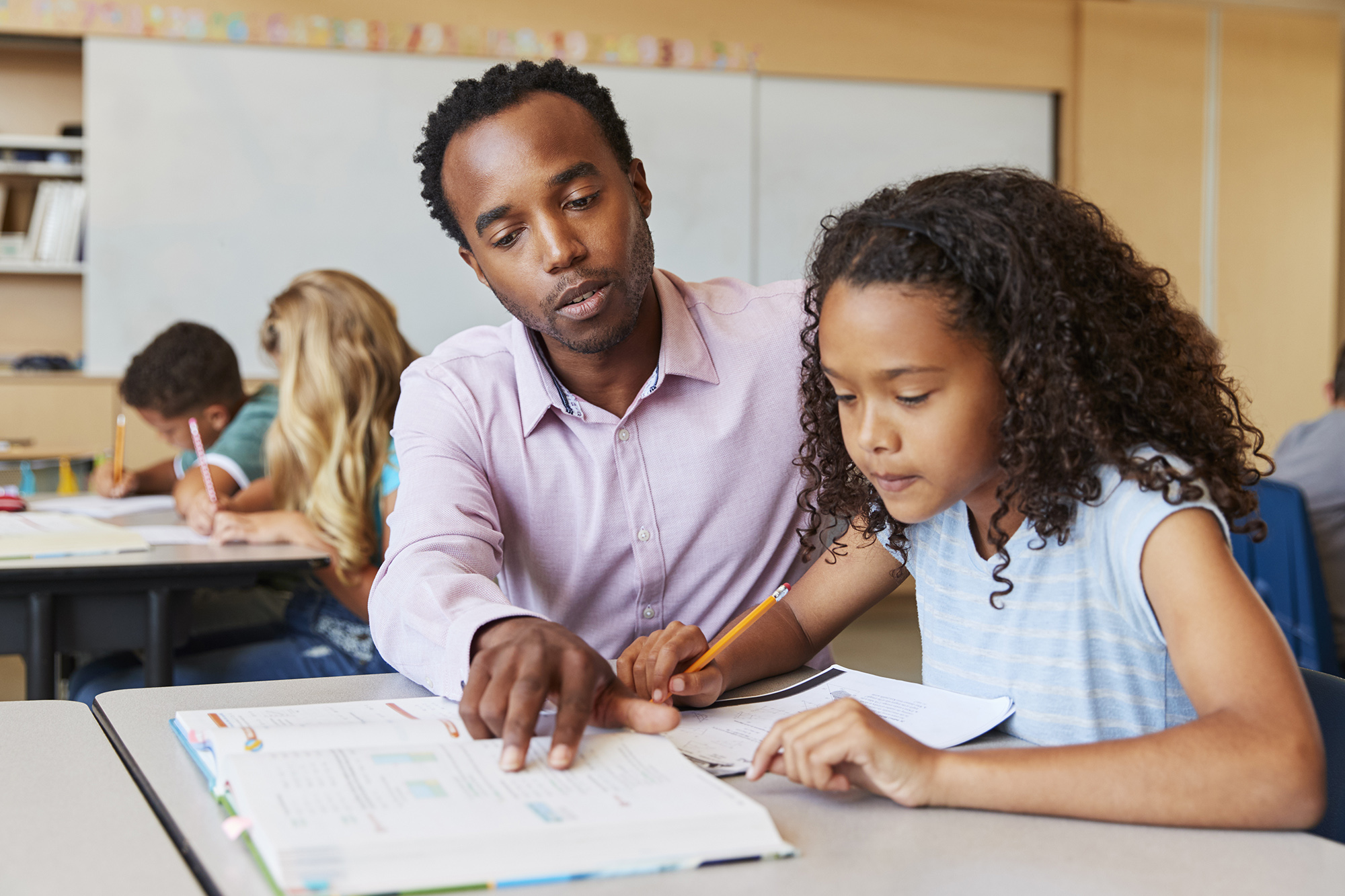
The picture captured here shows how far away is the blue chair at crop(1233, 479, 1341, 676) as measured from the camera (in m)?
2.19

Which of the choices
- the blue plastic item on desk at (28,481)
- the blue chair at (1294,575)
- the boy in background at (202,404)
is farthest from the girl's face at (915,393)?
the blue plastic item on desk at (28,481)

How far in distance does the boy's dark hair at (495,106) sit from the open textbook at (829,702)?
2.19ft

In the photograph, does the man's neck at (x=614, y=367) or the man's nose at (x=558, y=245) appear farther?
the man's neck at (x=614, y=367)

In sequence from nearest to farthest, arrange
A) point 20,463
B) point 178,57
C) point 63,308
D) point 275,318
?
1. point 275,318
2. point 20,463
3. point 178,57
4. point 63,308

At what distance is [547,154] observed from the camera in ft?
4.04

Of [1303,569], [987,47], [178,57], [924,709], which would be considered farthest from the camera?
[987,47]

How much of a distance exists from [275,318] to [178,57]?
2.26 metres

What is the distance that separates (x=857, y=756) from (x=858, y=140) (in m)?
4.26

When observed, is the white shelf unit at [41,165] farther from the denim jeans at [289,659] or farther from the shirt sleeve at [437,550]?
the shirt sleeve at [437,550]

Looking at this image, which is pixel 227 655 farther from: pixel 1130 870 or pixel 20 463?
pixel 1130 870

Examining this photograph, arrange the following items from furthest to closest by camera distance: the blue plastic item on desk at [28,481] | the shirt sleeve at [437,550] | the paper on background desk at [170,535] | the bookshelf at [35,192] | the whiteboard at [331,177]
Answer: the bookshelf at [35,192] → the whiteboard at [331,177] → the blue plastic item on desk at [28,481] → the paper on background desk at [170,535] → the shirt sleeve at [437,550]

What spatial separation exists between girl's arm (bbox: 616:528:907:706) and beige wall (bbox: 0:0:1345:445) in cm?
369

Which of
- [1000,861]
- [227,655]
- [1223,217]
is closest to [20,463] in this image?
[227,655]

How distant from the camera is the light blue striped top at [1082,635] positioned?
0.88 m
